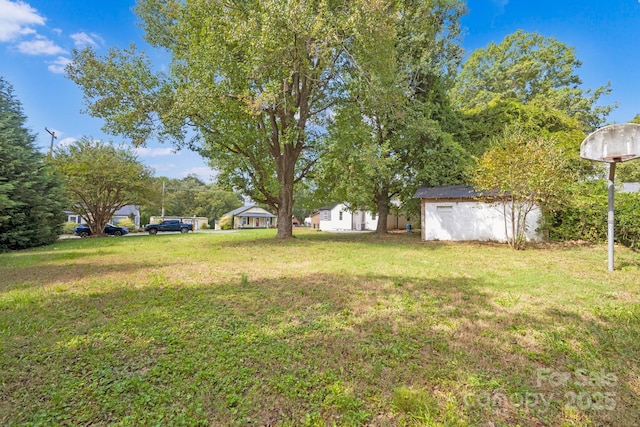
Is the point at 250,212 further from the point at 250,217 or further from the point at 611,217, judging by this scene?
the point at 611,217

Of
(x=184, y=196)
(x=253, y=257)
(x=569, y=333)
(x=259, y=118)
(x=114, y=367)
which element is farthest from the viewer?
(x=184, y=196)

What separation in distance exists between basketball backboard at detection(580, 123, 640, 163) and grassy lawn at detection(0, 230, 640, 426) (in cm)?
294

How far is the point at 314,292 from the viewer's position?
5078 millimetres

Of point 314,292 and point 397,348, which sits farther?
point 314,292

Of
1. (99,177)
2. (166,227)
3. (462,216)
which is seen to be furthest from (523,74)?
(166,227)

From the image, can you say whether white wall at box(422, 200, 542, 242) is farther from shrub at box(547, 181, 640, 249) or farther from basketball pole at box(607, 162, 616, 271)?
basketball pole at box(607, 162, 616, 271)

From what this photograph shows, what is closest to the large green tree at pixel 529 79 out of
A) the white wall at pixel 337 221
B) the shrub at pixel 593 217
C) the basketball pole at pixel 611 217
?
the shrub at pixel 593 217

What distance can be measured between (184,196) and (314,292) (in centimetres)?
5316

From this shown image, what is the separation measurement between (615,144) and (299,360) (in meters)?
8.79

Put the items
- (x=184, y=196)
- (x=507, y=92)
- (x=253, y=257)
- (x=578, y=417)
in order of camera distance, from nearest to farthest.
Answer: (x=578, y=417) → (x=253, y=257) → (x=507, y=92) → (x=184, y=196)

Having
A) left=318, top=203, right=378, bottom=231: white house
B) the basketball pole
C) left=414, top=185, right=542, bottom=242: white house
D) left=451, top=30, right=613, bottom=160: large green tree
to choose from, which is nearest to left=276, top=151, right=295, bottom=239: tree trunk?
left=414, top=185, right=542, bottom=242: white house

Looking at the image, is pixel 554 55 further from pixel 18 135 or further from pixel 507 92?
pixel 18 135

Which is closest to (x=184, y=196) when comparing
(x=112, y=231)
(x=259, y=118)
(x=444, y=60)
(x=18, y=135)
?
(x=112, y=231)

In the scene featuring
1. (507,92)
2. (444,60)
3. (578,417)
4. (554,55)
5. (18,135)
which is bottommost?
(578,417)
